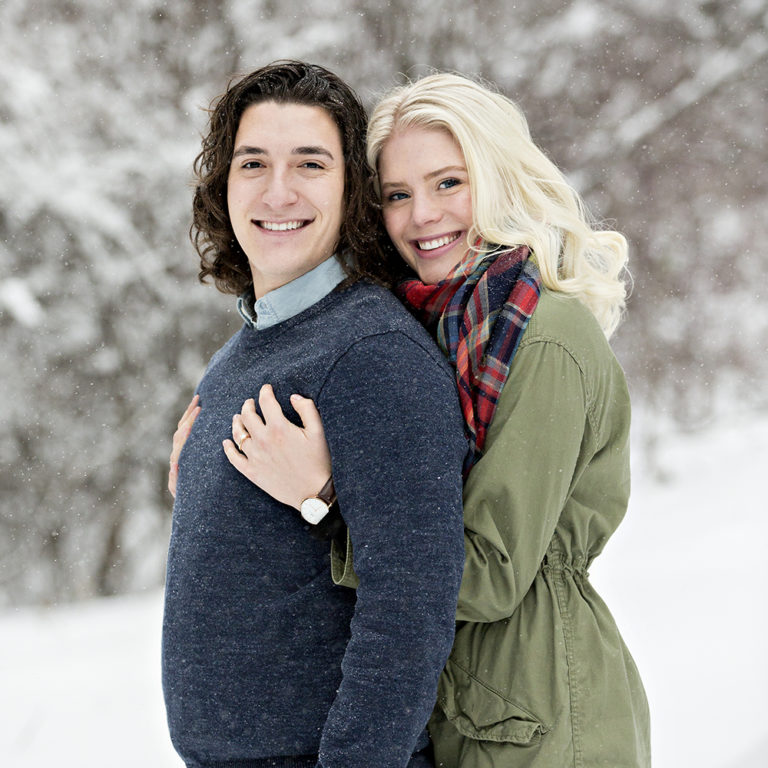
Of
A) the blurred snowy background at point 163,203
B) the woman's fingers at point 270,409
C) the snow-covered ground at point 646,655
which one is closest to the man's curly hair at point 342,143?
the woman's fingers at point 270,409

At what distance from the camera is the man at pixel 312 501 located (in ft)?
4.40

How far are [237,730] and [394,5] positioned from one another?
600 centimetres

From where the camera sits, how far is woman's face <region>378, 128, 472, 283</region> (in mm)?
1901

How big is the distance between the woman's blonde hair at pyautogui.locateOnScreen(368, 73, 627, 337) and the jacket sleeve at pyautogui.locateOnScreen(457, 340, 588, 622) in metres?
0.31

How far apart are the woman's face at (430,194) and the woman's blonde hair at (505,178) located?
31mm

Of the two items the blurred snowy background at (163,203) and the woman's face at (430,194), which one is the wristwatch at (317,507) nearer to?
the woman's face at (430,194)

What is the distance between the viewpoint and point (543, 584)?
1650 millimetres

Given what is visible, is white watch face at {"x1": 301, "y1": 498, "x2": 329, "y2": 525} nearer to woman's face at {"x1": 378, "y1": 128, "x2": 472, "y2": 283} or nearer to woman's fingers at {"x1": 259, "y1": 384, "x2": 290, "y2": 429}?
woman's fingers at {"x1": 259, "y1": 384, "x2": 290, "y2": 429}

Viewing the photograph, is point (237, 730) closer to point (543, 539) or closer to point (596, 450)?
point (543, 539)

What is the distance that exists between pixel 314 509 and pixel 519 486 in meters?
0.36

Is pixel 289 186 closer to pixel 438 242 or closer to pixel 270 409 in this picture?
pixel 438 242

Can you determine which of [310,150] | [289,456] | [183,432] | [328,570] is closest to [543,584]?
[328,570]

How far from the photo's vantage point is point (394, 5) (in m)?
6.41

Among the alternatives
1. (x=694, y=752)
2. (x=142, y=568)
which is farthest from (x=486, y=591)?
(x=142, y=568)
